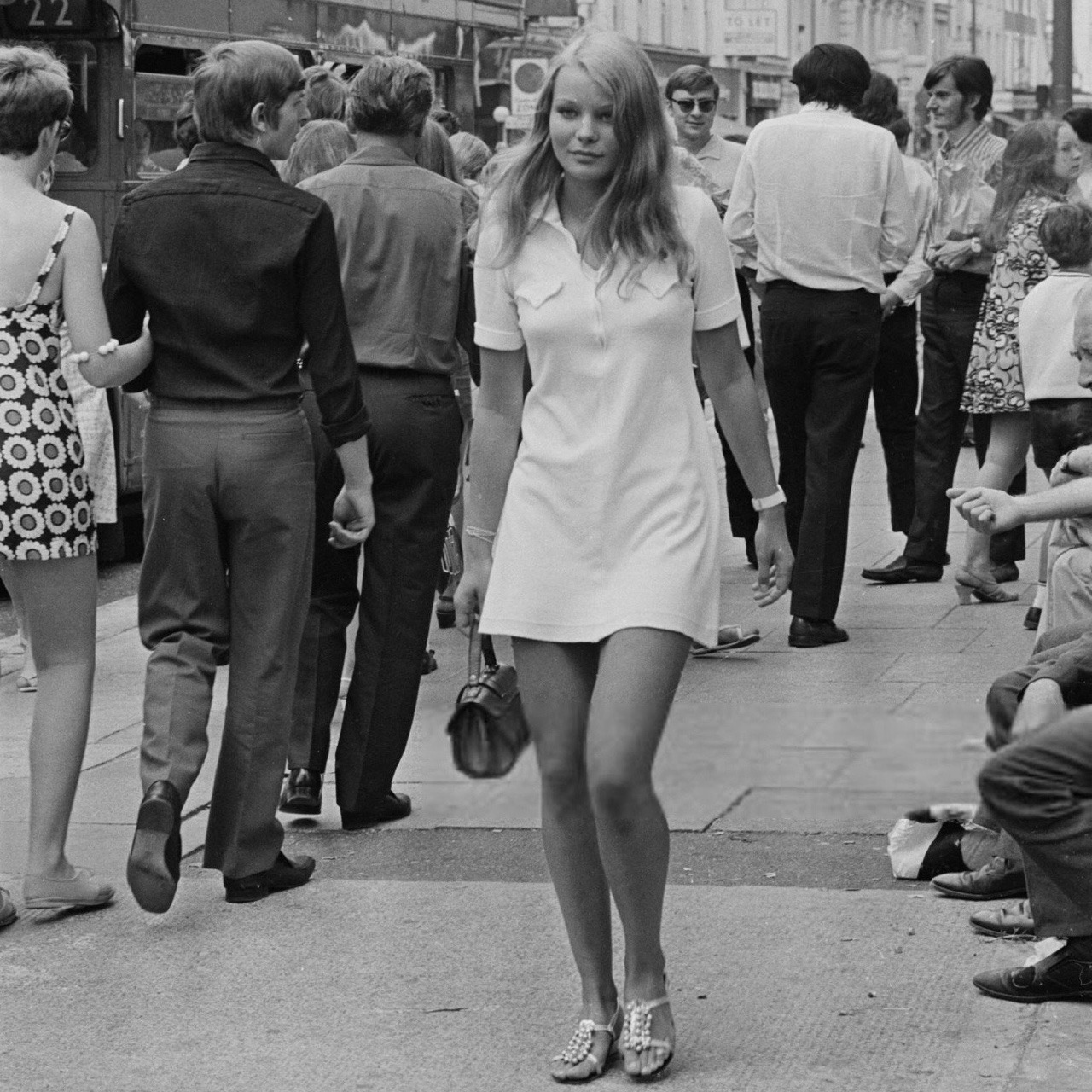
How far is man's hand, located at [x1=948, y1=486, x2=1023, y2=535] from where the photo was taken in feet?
13.6

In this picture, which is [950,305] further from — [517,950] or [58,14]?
[517,950]

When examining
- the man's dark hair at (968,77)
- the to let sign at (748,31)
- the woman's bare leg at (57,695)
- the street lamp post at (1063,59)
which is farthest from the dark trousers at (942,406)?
the to let sign at (748,31)

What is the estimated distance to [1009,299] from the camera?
889 centimetres

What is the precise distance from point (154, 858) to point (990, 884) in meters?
1.80

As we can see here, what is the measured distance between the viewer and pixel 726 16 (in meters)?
50.2

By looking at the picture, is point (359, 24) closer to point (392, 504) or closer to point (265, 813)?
point (392, 504)

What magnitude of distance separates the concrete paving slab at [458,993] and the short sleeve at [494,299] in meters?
1.29

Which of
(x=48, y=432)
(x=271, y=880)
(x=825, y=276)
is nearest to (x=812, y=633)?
(x=825, y=276)

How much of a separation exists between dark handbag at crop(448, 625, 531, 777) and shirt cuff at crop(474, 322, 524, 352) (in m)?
0.59

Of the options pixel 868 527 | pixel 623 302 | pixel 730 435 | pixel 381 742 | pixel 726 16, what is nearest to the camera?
pixel 623 302

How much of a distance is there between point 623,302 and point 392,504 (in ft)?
6.59

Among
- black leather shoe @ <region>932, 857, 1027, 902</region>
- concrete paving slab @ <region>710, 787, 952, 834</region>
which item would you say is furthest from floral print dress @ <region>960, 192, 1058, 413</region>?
black leather shoe @ <region>932, 857, 1027, 902</region>

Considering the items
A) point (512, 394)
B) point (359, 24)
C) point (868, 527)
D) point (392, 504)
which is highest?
point (359, 24)

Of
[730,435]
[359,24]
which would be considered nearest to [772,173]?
[730,435]
